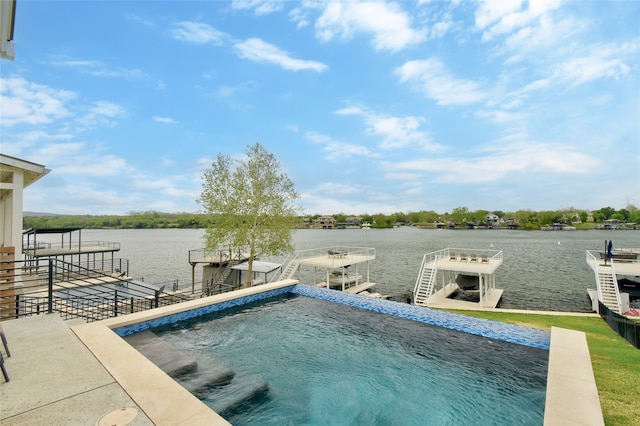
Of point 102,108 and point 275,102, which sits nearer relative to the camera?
point 102,108

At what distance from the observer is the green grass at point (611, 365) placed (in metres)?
4.49

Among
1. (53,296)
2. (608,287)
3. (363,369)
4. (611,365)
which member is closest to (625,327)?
(611,365)

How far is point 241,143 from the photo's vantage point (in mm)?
18922

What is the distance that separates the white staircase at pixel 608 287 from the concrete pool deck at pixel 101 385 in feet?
44.2

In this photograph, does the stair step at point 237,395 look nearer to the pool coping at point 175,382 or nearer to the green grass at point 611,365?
the pool coping at point 175,382

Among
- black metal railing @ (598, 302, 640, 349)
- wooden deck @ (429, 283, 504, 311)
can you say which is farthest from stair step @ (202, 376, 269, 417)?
wooden deck @ (429, 283, 504, 311)

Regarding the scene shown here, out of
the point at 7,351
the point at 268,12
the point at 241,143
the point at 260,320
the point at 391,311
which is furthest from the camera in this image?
the point at 241,143

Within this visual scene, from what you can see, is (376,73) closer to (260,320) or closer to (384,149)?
(384,149)

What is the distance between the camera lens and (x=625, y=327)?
8.56 metres

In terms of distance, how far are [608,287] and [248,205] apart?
66.8 feet

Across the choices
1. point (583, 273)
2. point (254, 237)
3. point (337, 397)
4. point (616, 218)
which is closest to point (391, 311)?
point (337, 397)

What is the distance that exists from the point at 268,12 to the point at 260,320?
16.6 m

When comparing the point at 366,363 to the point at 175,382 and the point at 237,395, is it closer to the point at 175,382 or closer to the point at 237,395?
the point at 237,395

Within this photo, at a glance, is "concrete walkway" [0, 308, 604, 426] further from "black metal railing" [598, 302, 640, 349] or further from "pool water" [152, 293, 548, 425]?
"black metal railing" [598, 302, 640, 349]
